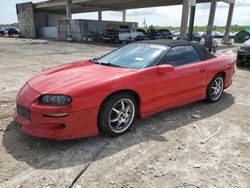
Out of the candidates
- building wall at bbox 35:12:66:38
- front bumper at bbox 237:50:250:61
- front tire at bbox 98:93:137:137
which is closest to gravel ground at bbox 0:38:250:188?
front tire at bbox 98:93:137:137

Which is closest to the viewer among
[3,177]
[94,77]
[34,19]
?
[3,177]

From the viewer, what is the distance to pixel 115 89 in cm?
328

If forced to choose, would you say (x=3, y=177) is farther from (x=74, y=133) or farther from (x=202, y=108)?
(x=202, y=108)

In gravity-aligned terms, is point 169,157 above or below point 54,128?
below

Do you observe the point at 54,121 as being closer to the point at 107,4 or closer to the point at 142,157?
the point at 142,157

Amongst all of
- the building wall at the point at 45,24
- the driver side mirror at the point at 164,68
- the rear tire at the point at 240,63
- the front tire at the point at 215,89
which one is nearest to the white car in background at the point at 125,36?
the rear tire at the point at 240,63

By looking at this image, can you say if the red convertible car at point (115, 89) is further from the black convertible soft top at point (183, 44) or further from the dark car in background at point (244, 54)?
the dark car in background at point (244, 54)

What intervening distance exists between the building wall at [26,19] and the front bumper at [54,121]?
146 ft

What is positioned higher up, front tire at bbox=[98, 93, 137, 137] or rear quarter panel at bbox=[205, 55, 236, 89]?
rear quarter panel at bbox=[205, 55, 236, 89]

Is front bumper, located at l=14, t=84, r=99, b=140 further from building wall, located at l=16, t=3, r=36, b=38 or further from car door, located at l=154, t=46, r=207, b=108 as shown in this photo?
building wall, located at l=16, t=3, r=36, b=38

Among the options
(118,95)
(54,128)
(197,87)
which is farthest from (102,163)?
(197,87)

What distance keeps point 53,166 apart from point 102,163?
0.57 metres

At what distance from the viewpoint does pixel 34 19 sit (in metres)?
43.8

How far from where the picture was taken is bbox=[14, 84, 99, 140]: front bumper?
2.95m
